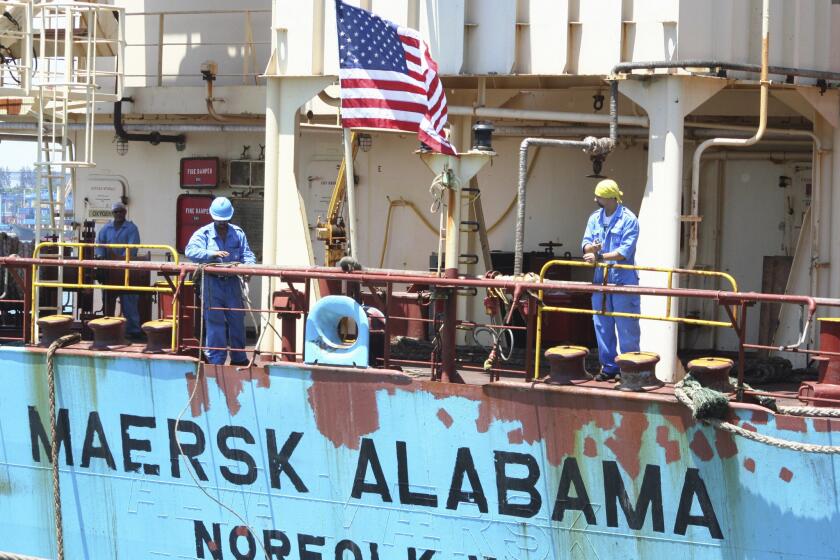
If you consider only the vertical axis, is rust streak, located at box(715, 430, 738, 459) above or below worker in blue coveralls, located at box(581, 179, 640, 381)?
below

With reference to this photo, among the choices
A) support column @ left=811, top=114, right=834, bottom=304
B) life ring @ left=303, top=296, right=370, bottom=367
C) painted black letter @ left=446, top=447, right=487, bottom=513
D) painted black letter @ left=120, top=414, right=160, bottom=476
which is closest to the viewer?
painted black letter @ left=446, top=447, right=487, bottom=513

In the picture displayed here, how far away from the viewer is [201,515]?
8.95m

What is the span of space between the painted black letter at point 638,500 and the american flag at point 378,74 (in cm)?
292

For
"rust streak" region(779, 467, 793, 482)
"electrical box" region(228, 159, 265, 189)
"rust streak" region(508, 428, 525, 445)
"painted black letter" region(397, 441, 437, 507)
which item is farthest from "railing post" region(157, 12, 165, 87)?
"rust streak" region(779, 467, 793, 482)

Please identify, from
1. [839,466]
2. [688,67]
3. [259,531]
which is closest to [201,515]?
[259,531]

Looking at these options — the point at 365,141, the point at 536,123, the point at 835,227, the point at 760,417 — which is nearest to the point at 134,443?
the point at 760,417

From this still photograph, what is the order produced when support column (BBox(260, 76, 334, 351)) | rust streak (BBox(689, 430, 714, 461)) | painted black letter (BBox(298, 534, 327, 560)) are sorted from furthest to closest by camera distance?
1. support column (BBox(260, 76, 334, 351))
2. painted black letter (BBox(298, 534, 327, 560))
3. rust streak (BBox(689, 430, 714, 461))

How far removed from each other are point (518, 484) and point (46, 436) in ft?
13.2

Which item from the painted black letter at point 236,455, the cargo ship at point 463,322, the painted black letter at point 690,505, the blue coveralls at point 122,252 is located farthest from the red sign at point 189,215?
the painted black letter at point 690,505

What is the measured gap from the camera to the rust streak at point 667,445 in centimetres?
764

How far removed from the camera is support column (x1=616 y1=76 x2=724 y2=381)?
31.7 feet

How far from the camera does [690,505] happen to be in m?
7.64

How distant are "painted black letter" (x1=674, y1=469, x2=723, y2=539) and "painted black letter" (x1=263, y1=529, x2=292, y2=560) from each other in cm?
288

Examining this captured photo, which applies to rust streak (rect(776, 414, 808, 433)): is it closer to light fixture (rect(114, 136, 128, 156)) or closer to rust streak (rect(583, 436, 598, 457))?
rust streak (rect(583, 436, 598, 457))
